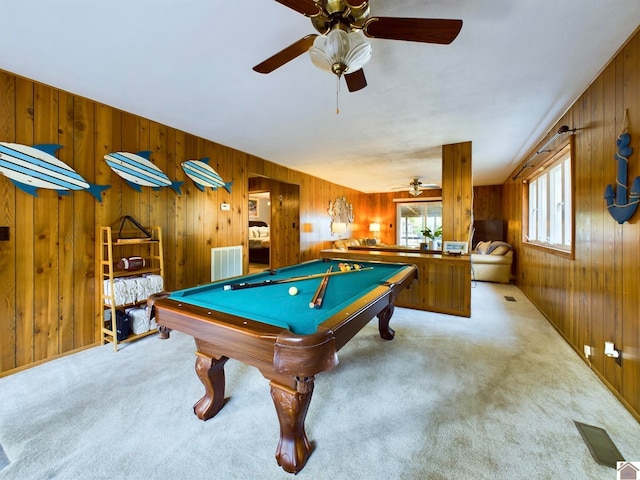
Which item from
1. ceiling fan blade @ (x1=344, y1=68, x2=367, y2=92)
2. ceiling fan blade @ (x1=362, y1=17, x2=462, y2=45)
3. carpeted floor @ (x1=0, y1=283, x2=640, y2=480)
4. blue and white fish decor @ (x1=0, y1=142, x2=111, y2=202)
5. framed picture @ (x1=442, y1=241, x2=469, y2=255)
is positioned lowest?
carpeted floor @ (x1=0, y1=283, x2=640, y2=480)

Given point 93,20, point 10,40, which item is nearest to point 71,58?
point 10,40

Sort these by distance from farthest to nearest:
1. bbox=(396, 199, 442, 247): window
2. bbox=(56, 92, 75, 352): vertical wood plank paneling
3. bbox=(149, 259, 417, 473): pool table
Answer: bbox=(396, 199, 442, 247): window
bbox=(56, 92, 75, 352): vertical wood plank paneling
bbox=(149, 259, 417, 473): pool table

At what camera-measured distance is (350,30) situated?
1.38 metres

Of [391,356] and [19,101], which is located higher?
[19,101]

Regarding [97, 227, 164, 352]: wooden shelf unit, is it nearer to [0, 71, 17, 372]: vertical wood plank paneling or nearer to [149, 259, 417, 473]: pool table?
[0, 71, 17, 372]: vertical wood plank paneling

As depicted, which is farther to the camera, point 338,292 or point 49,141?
point 49,141

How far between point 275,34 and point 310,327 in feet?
5.89

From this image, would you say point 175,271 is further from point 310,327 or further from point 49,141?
point 310,327

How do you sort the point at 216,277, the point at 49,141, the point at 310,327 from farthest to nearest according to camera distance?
the point at 216,277 → the point at 49,141 → the point at 310,327

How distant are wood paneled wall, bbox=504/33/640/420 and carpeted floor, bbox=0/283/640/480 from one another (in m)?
0.27

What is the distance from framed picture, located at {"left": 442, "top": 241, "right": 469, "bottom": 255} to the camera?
3.55 meters

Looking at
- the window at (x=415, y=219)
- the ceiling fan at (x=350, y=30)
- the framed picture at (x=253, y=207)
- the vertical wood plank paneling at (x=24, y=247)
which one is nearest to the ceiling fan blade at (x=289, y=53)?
the ceiling fan at (x=350, y=30)

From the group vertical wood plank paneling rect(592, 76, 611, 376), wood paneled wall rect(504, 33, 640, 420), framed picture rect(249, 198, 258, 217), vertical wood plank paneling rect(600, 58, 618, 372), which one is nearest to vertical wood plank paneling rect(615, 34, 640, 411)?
wood paneled wall rect(504, 33, 640, 420)

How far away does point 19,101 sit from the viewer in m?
2.09
